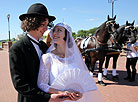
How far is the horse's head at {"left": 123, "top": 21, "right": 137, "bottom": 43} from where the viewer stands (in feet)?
18.1

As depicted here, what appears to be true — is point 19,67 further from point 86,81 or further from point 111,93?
point 111,93

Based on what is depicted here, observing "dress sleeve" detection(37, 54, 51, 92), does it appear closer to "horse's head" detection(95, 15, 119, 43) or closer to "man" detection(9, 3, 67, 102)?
"man" detection(9, 3, 67, 102)

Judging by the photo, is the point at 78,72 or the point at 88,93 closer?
the point at 78,72

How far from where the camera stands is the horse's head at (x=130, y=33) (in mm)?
5516

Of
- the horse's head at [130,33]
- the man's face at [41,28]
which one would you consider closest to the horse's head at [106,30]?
the horse's head at [130,33]

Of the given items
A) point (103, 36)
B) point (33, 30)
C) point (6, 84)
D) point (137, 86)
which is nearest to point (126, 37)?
point (103, 36)

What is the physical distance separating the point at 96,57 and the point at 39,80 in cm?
437

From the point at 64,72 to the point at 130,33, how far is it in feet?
16.0

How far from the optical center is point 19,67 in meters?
1.49

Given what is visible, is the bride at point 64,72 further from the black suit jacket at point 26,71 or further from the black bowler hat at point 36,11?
the black bowler hat at point 36,11

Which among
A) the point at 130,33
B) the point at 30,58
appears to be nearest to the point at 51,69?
the point at 30,58

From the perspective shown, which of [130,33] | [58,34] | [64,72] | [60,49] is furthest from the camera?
[130,33]

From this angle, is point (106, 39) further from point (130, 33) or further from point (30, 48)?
point (30, 48)

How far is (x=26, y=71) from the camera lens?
1.56 meters
